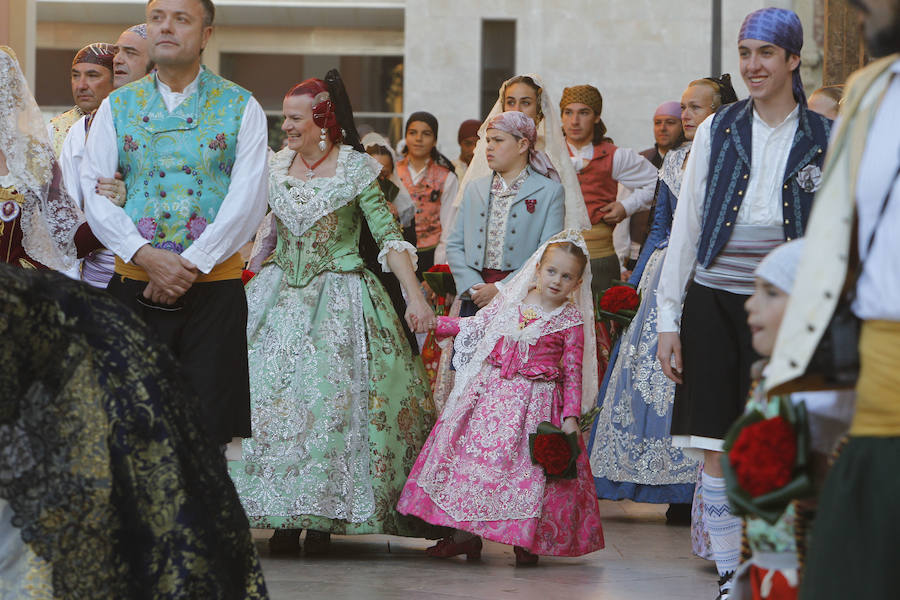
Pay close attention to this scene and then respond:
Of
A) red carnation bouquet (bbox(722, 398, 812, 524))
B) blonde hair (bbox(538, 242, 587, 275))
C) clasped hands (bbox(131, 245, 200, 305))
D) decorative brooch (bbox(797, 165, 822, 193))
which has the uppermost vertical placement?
decorative brooch (bbox(797, 165, 822, 193))

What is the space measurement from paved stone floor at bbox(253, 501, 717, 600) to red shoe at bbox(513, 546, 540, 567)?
42 mm

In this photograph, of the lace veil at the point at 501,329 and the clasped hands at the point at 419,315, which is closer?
the clasped hands at the point at 419,315

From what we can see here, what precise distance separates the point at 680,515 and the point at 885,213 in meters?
5.09

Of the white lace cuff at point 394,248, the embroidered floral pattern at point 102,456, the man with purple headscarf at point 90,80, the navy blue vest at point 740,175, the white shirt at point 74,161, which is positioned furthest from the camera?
the man with purple headscarf at point 90,80

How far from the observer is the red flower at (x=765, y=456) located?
9.23ft

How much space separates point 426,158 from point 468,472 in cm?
519

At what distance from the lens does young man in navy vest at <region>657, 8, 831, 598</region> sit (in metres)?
Answer: 4.89

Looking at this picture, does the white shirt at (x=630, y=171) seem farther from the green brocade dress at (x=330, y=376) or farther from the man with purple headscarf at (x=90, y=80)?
the man with purple headscarf at (x=90, y=80)

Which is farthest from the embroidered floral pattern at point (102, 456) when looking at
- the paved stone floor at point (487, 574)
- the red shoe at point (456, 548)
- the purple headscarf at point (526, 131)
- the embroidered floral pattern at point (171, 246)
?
the purple headscarf at point (526, 131)

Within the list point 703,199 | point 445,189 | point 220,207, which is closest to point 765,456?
point 703,199

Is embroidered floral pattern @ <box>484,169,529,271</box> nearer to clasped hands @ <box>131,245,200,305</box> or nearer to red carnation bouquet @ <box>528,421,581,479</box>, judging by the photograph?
red carnation bouquet @ <box>528,421,581,479</box>

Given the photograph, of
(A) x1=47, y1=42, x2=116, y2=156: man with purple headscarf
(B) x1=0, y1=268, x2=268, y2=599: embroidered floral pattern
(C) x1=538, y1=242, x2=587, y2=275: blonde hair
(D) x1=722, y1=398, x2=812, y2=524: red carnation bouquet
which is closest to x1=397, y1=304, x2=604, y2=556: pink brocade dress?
(C) x1=538, y1=242, x2=587, y2=275: blonde hair

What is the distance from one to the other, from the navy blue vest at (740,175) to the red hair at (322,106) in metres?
2.08

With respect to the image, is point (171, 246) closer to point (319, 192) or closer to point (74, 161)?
point (74, 161)
